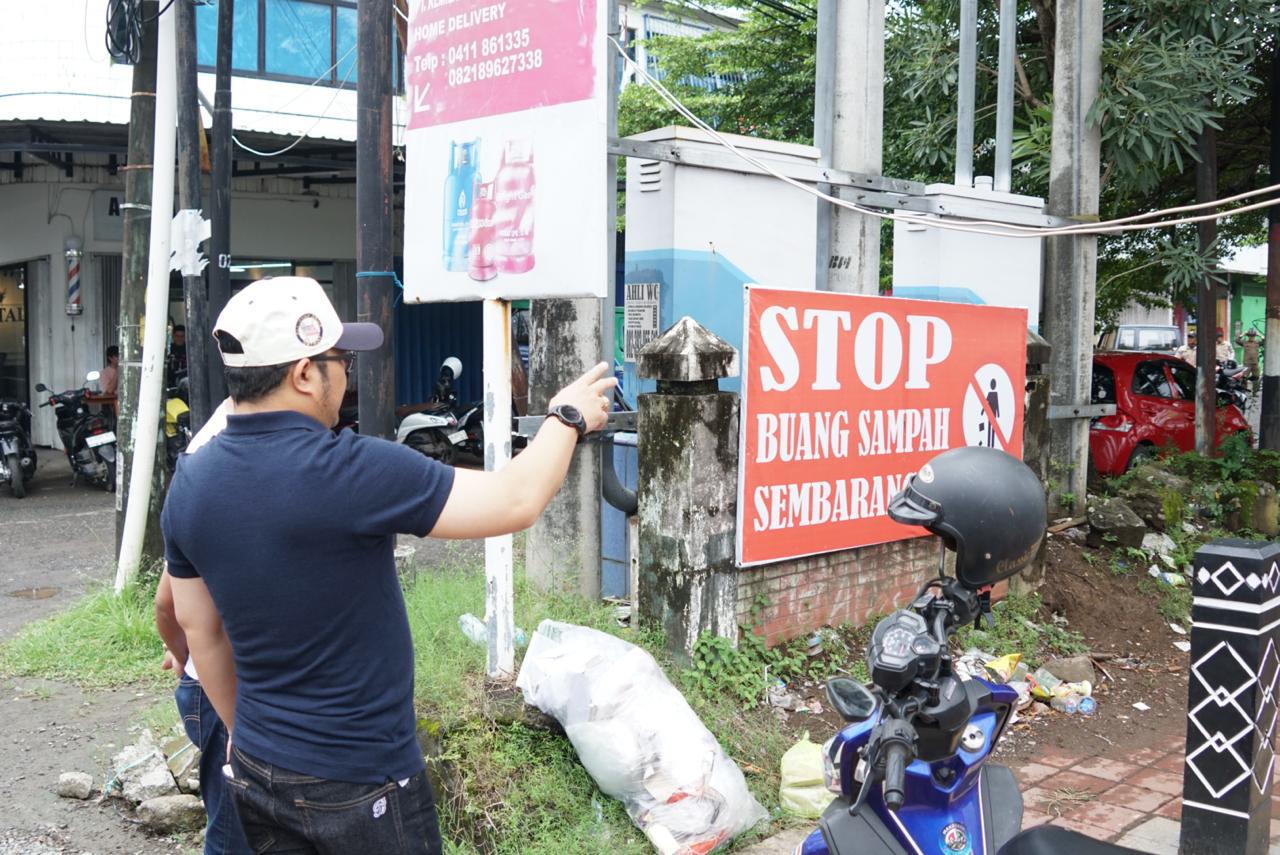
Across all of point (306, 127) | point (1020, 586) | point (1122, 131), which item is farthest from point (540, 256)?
point (306, 127)

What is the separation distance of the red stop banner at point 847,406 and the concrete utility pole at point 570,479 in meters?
0.97

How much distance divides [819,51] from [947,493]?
5334mm

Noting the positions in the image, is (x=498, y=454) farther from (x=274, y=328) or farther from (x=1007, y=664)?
(x=1007, y=664)

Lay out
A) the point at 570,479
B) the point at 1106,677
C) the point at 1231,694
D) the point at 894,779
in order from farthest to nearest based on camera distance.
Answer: the point at 1106,677, the point at 570,479, the point at 1231,694, the point at 894,779

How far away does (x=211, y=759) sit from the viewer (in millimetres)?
3156

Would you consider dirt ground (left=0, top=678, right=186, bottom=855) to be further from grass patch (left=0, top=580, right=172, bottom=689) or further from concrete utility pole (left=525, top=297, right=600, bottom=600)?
concrete utility pole (left=525, top=297, right=600, bottom=600)

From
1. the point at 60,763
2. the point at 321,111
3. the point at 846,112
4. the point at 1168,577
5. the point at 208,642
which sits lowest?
the point at 60,763

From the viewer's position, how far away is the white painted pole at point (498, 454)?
15.0 feet

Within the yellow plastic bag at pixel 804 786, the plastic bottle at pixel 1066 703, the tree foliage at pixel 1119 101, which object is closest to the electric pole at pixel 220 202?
the yellow plastic bag at pixel 804 786

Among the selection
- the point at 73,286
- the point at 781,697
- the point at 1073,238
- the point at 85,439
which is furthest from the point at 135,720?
the point at 73,286

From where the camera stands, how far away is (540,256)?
450 cm

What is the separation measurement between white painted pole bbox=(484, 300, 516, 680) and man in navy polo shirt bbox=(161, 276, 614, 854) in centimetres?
206

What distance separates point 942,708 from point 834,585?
3.60m

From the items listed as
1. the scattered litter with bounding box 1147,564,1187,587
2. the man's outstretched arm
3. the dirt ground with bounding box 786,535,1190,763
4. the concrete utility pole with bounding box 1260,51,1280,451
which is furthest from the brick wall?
the concrete utility pole with bounding box 1260,51,1280,451
